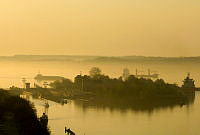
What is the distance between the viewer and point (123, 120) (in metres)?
15.2

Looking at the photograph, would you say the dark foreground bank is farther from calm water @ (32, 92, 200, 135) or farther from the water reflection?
the water reflection

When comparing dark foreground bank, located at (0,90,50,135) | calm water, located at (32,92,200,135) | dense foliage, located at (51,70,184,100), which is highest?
dense foliage, located at (51,70,184,100)

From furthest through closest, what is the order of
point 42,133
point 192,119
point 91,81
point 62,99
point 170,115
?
point 91,81, point 62,99, point 170,115, point 192,119, point 42,133

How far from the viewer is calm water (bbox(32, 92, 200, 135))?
13.0 meters

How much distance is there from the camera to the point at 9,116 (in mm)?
9703

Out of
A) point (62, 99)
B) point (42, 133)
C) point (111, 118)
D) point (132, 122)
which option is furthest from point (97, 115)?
point (42, 133)

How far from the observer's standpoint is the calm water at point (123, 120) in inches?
512

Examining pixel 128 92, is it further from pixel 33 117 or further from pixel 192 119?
pixel 33 117

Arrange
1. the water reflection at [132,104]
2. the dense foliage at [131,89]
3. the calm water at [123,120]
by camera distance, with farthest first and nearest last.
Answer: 1. the dense foliage at [131,89]
2. the water reflection at [132,104]
3. the calm water at [123,120]

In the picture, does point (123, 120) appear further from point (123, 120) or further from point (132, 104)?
point (132, 104)

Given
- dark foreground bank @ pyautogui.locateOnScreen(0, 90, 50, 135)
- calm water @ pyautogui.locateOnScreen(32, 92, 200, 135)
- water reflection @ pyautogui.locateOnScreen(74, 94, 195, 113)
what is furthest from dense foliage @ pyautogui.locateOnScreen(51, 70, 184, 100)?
dark foreground bank @ pyautogui.locateOnScreen(0, 90, 50, 135)

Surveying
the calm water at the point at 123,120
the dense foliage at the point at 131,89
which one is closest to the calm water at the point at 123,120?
the calm water at the point at 123,120

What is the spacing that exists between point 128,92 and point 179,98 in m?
1.86

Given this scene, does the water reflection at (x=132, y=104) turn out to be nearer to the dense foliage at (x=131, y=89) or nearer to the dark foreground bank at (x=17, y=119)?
the dense foliage at (x=131, y=89)
